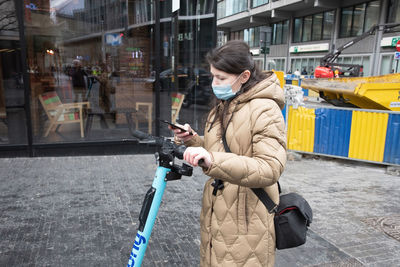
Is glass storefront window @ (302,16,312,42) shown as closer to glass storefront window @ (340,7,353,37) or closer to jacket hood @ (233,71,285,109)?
glass storefront window @ (340,7,353,37)

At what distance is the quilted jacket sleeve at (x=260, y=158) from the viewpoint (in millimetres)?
1603

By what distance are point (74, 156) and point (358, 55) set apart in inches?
937

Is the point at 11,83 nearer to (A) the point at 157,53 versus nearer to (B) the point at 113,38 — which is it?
(B) the point at 113,38

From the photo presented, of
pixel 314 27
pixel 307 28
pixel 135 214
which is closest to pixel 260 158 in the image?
pixel 135 214

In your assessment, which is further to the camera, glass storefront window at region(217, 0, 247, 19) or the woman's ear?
glass storefront window at region(217, 0, 247, 19)

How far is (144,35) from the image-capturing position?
755 centimetres

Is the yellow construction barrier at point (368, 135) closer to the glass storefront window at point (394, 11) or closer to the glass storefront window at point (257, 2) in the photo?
the glass storefront window at point (394, 11)

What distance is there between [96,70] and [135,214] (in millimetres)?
4346

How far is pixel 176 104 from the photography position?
26.7 ft

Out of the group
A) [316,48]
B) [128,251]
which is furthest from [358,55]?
[128,251]

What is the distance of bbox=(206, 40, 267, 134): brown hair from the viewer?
1.85 meters

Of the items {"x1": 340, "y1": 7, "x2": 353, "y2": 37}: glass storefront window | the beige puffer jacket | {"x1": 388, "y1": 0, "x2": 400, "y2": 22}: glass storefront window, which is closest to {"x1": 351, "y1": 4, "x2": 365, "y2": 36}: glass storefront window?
{"x1": 340, "y1": 7, "x2": 353, "y2": 37}: glass storefront window

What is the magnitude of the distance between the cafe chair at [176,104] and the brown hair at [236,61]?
6179mm

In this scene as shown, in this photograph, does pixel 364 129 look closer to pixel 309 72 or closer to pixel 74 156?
pixel 74 156
